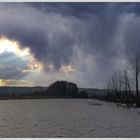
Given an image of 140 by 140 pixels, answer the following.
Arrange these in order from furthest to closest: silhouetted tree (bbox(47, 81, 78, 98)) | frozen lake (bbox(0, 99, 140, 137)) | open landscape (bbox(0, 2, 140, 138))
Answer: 1. silhouetted tree (bbox(47, 81, 78, 98))
2. open landscape (bbox(0, 2, 140, 138))
3. frozen lake (bbox(0, 99, 140, 137))

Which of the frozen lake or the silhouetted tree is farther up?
the silhouetted tree

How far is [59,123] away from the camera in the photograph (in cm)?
713

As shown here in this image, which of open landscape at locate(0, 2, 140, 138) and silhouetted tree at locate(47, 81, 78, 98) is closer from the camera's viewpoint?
open landscape at locate(0, 2, 140, 138)

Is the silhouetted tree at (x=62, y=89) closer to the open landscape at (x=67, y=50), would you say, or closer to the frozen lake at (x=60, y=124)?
the open landscape at (x=67, y=50)

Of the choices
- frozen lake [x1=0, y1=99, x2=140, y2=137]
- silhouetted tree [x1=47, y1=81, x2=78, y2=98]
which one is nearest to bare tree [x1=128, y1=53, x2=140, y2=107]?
frozen lake [x1=0, y1=99, x2=140, y2=137]

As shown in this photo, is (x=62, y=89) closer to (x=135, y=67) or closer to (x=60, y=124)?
(x=60, y=124)

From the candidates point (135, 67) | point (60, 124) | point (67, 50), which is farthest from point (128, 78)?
point (60, 124)

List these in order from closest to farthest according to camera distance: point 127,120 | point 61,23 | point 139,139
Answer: point 139,139, point 61,23, point 127,120

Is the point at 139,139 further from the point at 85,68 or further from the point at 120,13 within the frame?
the point at 120,13

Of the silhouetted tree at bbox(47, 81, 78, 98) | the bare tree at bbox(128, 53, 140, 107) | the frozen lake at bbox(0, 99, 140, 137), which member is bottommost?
the frozen lake at bbox(0, 99, 140, 137)

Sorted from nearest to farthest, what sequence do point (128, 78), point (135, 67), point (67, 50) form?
point (67, 50)
point (135, 67)
point (128, 78)

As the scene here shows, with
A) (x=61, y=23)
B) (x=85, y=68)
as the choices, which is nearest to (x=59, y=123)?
(x=85, y=68)

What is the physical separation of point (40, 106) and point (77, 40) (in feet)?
5.87

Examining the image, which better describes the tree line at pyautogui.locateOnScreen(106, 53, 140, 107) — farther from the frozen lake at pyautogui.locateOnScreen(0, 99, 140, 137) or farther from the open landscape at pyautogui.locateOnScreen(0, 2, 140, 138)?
the frozen lake at pyautogui.locateOnScreen(0, 99, 140, 137)
